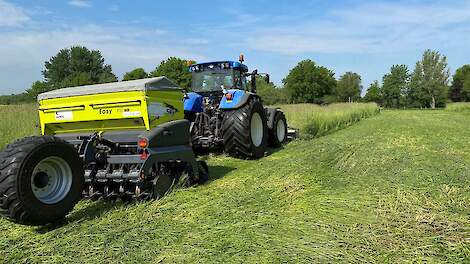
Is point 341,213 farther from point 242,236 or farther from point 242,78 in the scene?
point 242,78

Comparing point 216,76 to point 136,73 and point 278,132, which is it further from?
point 136,73

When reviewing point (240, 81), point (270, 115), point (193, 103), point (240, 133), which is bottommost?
point (240, 133)

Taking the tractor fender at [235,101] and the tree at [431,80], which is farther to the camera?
the tree at [431,80]

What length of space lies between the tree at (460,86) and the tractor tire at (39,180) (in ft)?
231

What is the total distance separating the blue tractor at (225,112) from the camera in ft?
26.6

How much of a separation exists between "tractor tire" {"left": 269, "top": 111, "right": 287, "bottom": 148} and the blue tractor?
1.27m

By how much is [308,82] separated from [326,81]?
418 cm

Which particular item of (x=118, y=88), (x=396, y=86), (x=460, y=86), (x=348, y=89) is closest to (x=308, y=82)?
(x=348, y=89)

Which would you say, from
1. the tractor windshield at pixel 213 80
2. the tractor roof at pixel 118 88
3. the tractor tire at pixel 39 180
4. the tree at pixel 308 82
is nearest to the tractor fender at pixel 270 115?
the tractor windshield at pixel 213 80

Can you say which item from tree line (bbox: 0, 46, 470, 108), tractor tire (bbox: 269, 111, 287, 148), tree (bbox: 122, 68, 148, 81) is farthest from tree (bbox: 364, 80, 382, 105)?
tractor tire (bbox: 269, 111, 287, 148)

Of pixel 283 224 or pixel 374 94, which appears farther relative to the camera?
pixel 374 94

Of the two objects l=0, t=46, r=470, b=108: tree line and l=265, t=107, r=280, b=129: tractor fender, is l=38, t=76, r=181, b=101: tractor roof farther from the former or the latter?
l=0, t=46, r=470, b=108: tree line

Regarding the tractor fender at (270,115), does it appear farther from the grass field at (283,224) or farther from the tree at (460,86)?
the tree at (460,86)

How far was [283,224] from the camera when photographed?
12.9 ft
